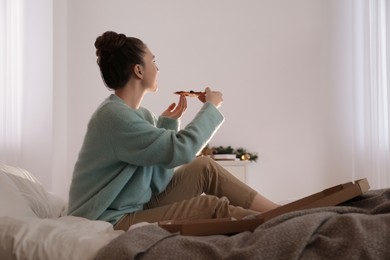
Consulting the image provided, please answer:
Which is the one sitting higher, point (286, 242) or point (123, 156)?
point (123, 156)

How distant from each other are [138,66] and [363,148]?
2.99 meters

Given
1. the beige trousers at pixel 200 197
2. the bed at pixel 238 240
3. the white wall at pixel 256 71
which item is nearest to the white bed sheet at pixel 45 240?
the bed at pixel 238 240

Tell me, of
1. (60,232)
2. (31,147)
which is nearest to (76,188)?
(60,232)

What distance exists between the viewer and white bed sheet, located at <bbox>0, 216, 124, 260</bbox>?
3.45 ft

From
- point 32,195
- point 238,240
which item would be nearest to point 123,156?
point 32,195

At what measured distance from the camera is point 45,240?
109 centimetres

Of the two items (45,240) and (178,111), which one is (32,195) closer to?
(178,111)

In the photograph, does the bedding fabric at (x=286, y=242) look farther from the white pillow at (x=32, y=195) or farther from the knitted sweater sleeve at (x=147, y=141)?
the white pillow at (x=32, y=195)

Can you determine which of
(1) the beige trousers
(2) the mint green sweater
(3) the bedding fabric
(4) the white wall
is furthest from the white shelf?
(3) the bedding fabric

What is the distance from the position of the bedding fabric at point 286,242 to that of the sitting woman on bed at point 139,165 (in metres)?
0.46

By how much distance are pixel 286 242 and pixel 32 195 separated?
1174 mm

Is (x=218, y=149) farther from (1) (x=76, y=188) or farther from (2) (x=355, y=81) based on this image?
(1) (x=76, y=188)

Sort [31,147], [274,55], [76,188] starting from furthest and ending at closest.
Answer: [274,55], [31,147], [76,188]

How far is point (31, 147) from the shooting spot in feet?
13.1
